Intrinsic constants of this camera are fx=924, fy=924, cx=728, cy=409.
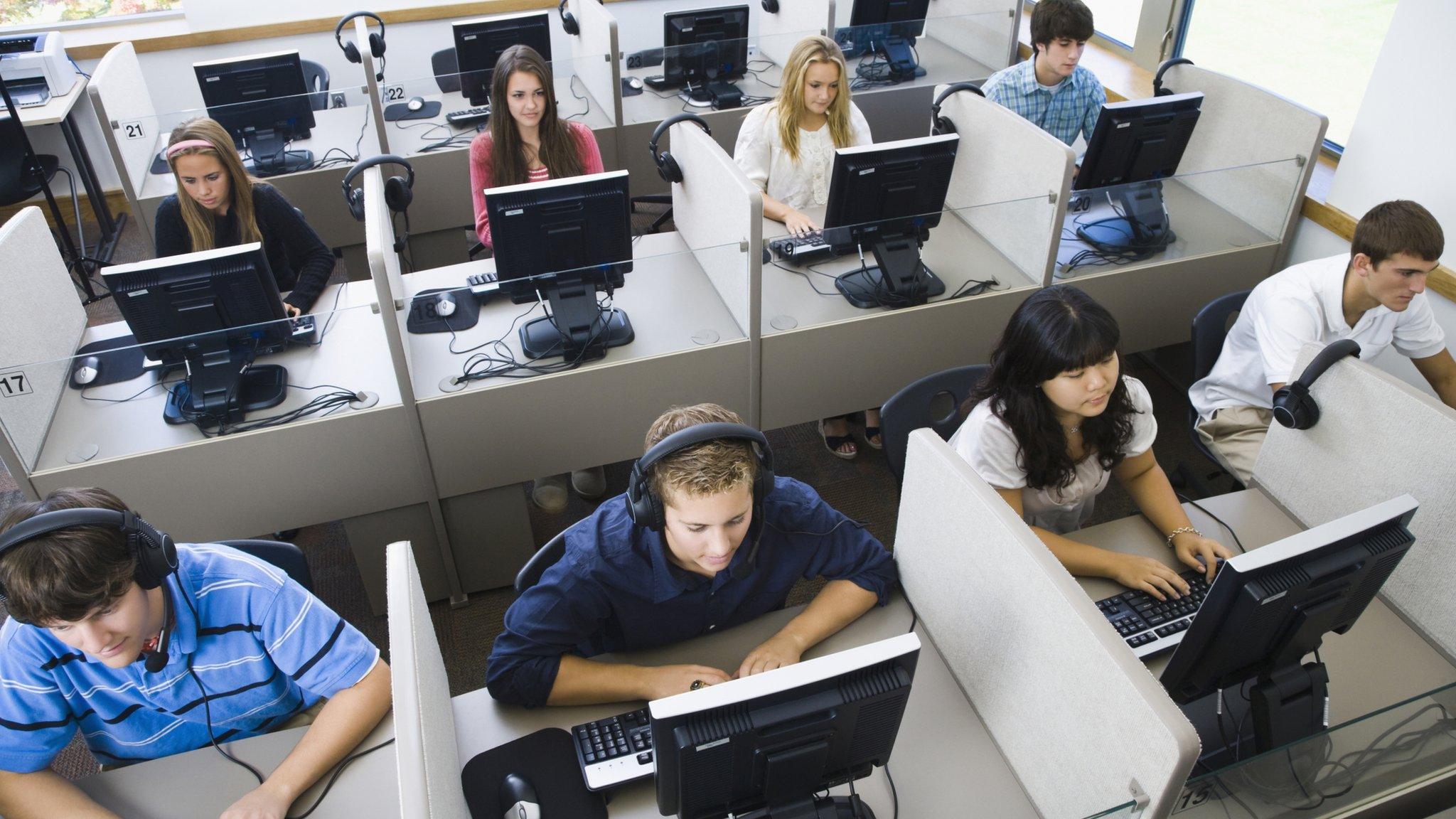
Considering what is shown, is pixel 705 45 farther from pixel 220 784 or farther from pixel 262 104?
pixel 220 784

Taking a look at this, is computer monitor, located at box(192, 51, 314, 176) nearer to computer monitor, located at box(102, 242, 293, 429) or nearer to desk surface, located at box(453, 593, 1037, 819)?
computer monitor, located at box(102, 242, 293, 429)

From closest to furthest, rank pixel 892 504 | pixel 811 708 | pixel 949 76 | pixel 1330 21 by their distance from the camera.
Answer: pixel 811 708 < pixel 892 504 < pixel 1330 21 < pixel 949 76

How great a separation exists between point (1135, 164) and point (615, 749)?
7.07ft

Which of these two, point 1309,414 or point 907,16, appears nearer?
point 1309,414

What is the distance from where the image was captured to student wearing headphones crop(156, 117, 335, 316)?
2307mm

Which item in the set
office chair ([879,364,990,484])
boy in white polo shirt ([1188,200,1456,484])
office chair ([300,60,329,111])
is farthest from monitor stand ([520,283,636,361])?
office chair ([300,60,329,111])

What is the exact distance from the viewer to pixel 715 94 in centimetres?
366

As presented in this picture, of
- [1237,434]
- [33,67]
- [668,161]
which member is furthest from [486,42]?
[1237,434]

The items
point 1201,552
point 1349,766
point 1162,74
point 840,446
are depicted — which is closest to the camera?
point 1349,766

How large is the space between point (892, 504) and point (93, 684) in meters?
2.00

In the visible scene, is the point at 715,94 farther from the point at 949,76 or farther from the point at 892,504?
the point at 892,504

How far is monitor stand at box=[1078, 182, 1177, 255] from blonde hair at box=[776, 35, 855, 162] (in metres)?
0.78

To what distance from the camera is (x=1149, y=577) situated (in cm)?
160

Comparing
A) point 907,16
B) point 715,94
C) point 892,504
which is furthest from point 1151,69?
point 892,504
